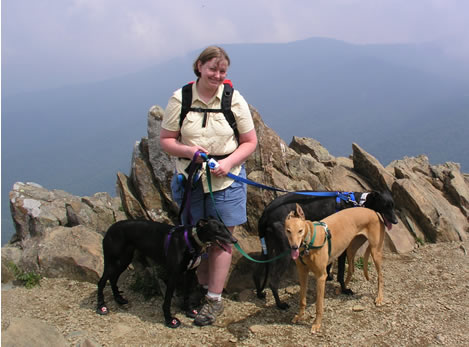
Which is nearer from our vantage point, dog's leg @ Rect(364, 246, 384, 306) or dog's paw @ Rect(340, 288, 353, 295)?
dog's leg @ Rect(364, 246, 384, 306)

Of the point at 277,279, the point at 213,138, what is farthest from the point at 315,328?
the point at 213,138

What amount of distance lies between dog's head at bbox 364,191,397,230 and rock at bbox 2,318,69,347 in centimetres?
553

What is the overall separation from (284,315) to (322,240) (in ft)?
5.53

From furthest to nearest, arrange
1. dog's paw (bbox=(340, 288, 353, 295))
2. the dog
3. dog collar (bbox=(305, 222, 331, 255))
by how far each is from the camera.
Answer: dog's paw (bbox=(340, 288, 353, 295)), dog collar (bbox=(305, 222, 331, 255)), the dog

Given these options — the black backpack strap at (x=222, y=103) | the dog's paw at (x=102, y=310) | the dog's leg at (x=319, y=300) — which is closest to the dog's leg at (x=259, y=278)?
the dog's leg at (x=319, y=300)

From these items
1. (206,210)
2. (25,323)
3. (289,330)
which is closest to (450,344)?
(289,330)

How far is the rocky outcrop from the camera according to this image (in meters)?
7.66

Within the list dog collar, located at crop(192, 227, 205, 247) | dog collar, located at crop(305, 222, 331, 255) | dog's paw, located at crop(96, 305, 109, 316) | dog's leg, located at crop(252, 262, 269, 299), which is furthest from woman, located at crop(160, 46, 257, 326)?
dog's paw, located at crop(96, 305, 109, 316)

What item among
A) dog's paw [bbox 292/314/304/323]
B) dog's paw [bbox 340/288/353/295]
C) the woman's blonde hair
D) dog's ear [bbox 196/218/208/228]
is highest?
the woman's blonde hair

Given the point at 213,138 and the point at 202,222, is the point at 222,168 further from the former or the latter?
the point at 202,222

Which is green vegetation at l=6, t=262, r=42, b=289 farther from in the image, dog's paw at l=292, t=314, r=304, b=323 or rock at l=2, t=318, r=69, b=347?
dog's paw at l=292, t=314, r=304, b=323

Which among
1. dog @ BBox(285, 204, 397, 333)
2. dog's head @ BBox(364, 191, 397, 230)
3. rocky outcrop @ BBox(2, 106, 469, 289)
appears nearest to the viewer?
dog @ BBox(285, 204, 397, 333)

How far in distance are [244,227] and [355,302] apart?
2.72 m

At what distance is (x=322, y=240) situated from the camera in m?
5.50
